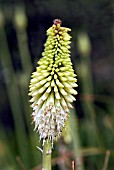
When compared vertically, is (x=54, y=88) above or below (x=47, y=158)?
above

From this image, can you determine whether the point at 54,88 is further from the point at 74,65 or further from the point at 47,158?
the point at 74,65

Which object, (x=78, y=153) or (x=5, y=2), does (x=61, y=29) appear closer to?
(x=78, y=153)

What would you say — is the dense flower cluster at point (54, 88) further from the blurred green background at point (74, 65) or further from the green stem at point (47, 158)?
the blurred green background at point (74, 65)

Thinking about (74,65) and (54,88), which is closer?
(54,88)

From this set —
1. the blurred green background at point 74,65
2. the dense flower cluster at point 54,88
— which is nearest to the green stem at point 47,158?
the dense flower cluster at point 54,88

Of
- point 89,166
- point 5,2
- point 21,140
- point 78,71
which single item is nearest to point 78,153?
point 89,166

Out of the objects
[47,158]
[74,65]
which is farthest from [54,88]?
[74,65]

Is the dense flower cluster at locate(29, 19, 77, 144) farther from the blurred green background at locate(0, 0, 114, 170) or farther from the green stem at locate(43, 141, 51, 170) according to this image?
the blurred green background at locate(0, 0, 114, 170)
